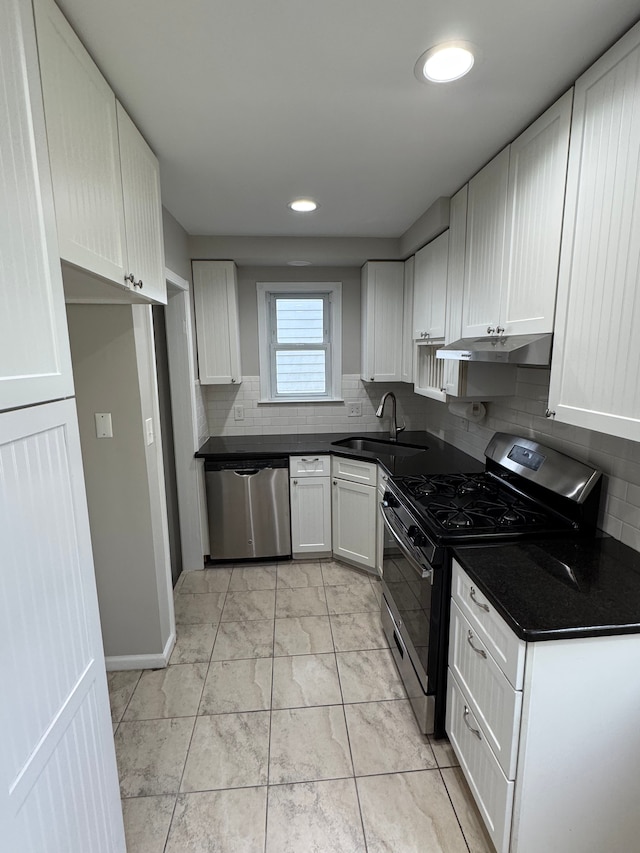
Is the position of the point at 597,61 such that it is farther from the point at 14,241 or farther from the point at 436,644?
the point at 436,644

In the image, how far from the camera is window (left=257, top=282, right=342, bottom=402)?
3.49 m

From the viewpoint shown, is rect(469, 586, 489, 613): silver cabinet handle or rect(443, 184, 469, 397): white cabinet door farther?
rect(443, 184, 469, 397): white cabinet door

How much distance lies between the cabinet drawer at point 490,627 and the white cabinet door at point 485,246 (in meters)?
1.12

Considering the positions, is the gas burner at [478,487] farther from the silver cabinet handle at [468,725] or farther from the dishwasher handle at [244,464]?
the dishwasher handle at [244,464]

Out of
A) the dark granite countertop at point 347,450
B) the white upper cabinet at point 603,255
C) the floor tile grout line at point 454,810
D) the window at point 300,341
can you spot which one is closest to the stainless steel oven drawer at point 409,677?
the floor tile grout line at point 454,810

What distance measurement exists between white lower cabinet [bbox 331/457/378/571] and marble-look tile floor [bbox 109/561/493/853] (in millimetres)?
486

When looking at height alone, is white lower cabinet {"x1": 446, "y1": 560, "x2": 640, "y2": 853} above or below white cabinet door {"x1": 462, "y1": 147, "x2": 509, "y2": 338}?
below

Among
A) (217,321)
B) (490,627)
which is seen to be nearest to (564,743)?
(490,627)

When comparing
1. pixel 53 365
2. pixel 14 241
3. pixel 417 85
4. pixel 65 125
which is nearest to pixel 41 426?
pixel 53 365

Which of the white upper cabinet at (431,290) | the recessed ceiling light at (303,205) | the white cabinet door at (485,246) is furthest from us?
the white upper cabinet at (431,290)

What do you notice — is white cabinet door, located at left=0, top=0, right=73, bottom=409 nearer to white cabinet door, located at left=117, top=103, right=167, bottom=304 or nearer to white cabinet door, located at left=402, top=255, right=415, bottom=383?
white cabinet door, located at left=117, top=103, right=167, bottom=304

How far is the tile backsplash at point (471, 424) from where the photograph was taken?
1.52 metres

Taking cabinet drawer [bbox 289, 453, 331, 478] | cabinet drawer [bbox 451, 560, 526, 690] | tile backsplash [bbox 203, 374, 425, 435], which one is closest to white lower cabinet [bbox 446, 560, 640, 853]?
cabinet drawer [bbox 451, 560, 526, 690]

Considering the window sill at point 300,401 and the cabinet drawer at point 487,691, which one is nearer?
the cabinet drawer at point 487,691
